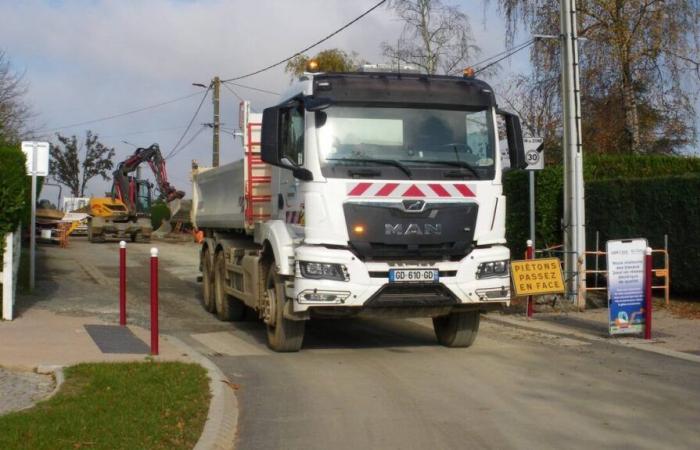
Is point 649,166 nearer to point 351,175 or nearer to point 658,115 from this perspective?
point 658,115

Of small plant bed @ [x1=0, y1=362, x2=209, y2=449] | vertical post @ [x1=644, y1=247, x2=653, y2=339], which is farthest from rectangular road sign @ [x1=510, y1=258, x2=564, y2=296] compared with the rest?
small plant bed @ [x1=0, y1=362, x2=209, y2=449]

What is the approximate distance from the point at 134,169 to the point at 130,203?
1873mm

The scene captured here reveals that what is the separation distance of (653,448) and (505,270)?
3.83m

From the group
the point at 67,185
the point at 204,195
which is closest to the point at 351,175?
the point at 204,195

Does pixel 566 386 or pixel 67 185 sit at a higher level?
pixel 67 185

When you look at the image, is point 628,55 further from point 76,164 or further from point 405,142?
point 76,164

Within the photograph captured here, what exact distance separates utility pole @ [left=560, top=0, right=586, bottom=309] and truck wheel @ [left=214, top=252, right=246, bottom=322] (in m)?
5.74

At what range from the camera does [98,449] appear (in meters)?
5.87

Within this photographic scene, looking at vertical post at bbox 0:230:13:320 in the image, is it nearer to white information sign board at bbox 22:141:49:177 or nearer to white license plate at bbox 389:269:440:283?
white information sign board at bbox 22:141:49:177

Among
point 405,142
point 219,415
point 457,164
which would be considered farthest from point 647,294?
point 219,415

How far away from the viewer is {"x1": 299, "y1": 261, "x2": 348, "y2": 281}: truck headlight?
9.39 m

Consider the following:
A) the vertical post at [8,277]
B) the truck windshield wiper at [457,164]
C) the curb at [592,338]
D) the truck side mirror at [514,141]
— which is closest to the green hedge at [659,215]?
the curb at [592,338]

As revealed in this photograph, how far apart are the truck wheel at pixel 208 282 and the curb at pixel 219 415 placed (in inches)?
218

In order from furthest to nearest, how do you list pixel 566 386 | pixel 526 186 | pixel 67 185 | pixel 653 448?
pixel 67 185
pixel 526 186
pixel 566 386
pixel 653 448
